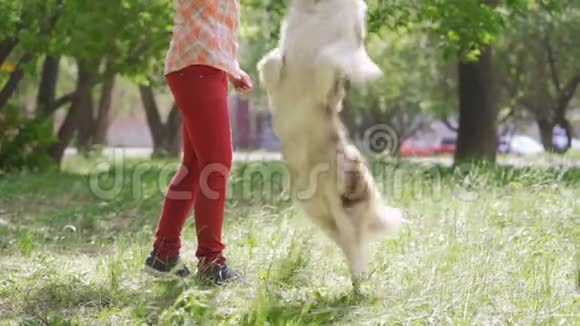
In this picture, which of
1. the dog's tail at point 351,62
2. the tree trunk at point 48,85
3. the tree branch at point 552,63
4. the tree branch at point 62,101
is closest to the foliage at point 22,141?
the tree branch at point 62,101

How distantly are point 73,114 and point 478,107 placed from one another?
6.40 meters

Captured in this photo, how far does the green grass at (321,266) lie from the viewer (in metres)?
3.28

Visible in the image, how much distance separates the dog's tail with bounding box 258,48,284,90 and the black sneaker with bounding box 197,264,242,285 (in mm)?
918

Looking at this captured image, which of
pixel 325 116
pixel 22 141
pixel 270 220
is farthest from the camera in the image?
pixel 22 141

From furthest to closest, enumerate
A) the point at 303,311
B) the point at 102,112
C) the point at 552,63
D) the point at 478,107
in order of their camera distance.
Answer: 1. the point at 552,63
2. the point at 102,112
3. the point at 478,107
4. the point at 303,311

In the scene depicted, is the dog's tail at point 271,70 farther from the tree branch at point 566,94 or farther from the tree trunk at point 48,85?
the tree branch at point 566,94

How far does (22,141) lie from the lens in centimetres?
1230

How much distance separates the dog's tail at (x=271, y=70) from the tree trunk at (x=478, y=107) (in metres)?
8.80

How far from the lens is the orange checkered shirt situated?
152 inches

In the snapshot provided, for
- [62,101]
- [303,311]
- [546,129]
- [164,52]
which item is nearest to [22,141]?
[62,101]

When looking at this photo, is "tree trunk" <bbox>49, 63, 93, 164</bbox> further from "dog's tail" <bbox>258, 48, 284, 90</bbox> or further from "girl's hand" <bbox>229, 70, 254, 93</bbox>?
"dog's tail" <bbox>258, 48, 284, 90</bbox>

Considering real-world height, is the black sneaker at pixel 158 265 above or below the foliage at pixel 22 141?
below

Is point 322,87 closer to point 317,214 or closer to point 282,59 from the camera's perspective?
point 282,59

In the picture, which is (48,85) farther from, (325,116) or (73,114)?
(325,116)
